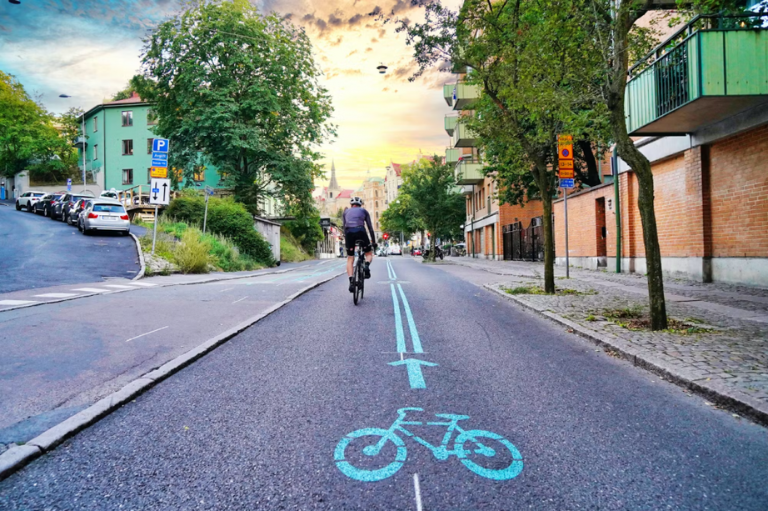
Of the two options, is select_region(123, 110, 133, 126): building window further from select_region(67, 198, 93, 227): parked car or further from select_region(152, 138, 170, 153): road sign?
select_region(152, 138, 170, 153): road sign

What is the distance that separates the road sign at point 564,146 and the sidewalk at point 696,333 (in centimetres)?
393

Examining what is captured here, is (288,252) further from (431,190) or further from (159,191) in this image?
(159,191)

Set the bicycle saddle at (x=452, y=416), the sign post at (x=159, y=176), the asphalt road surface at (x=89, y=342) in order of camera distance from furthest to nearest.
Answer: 1. the sign post at (x=159, y=176)
2. the asphalt road surface at (x=89, y=342)
3. the bicycle saddle at (x=452, y=416)

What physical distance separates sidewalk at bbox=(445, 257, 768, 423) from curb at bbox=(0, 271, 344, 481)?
193 inches

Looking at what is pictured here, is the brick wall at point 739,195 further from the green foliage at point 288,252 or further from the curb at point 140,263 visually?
the green foliage at point 288,252

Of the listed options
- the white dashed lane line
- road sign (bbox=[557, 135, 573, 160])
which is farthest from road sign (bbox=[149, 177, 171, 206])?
road sign (bbox=[557, 135, 573, 160])

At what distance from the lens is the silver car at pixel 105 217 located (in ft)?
79.8

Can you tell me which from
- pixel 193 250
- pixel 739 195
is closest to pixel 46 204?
pixel 193 250

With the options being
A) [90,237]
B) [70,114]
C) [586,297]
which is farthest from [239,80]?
[70,114]

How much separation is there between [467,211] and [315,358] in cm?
5394

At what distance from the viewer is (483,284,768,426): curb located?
157 inches

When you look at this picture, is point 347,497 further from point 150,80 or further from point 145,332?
point 150,80

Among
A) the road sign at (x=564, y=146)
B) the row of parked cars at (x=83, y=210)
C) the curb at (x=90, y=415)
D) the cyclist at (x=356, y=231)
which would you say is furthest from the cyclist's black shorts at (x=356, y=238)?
the row of parked cars at (x=83, y=210)

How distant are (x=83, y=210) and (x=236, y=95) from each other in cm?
1226
